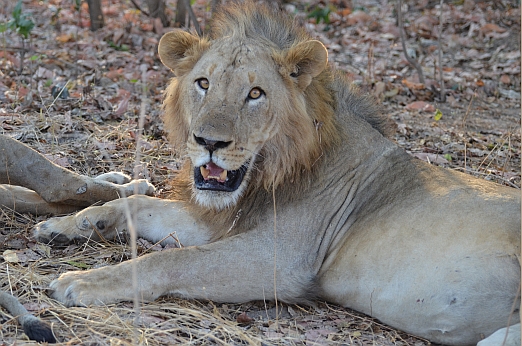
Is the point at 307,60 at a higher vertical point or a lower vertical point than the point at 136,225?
higher

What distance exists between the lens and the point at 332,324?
403 centimetres

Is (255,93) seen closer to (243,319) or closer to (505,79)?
(243,319)

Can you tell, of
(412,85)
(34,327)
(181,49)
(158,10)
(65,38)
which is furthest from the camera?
(158,10)

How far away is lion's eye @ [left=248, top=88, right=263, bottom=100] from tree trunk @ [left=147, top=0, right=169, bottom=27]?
770 cm

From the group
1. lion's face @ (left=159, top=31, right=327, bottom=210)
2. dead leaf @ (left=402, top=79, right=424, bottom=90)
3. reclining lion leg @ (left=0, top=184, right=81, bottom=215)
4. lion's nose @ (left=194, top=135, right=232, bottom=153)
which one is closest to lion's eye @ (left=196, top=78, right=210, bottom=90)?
lion's face @ (left=159, top=31, right=327, bottom=210)

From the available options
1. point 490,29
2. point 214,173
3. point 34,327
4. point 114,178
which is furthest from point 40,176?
point 490,29

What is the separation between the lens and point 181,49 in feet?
14.7

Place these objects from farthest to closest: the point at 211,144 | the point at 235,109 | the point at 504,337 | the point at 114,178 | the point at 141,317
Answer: the point at 114,178
the point at 235,109
the point at 211,144
the point at 141,317
the point at 504,337

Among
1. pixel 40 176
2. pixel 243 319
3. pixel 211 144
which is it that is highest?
pixel 211 144

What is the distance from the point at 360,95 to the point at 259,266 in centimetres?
146

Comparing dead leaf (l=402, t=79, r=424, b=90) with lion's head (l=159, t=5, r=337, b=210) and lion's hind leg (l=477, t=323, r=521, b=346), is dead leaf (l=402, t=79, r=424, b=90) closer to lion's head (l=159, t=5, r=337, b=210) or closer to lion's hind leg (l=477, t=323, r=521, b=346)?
lion's head (l=159, t=5, r=337, b=210)

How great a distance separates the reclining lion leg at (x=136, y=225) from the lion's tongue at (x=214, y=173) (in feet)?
1.93

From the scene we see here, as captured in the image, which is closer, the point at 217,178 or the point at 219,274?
the point at 219,274

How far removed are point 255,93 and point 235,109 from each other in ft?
0.60
